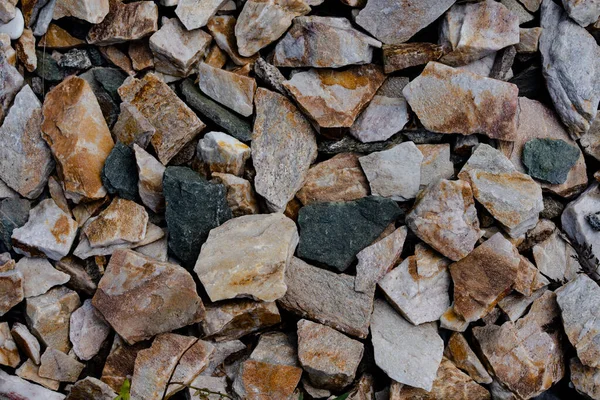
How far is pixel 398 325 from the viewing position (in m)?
2.83

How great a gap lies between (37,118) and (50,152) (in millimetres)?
156

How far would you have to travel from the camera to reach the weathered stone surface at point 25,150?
9.28ft

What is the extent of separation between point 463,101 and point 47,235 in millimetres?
1843

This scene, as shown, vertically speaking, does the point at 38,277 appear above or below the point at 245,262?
below

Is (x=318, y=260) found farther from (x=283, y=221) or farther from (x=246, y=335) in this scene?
(x=246, y=335)

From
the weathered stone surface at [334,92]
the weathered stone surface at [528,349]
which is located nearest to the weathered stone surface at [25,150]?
the weathered stone surface at [334,92]

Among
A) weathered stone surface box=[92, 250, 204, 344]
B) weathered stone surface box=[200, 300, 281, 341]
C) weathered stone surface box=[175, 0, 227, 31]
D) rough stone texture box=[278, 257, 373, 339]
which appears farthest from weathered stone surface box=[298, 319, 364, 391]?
weathered stone surface box=[175, 0, 227, 31]

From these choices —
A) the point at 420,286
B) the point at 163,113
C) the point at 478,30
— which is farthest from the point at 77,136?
the point at 478,30

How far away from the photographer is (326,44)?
2.87 meters

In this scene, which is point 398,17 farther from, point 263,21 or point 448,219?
point 448,219

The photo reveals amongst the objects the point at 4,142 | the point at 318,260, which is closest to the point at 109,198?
the point at 4,142

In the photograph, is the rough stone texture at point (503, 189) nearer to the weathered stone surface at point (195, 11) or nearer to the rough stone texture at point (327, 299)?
the rough stone texture at point (327, 299)

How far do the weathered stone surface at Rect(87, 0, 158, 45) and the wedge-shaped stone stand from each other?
14.9 inches

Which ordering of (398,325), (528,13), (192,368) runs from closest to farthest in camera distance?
1. (192,368)
2. (398,325)
3. (528,13)
